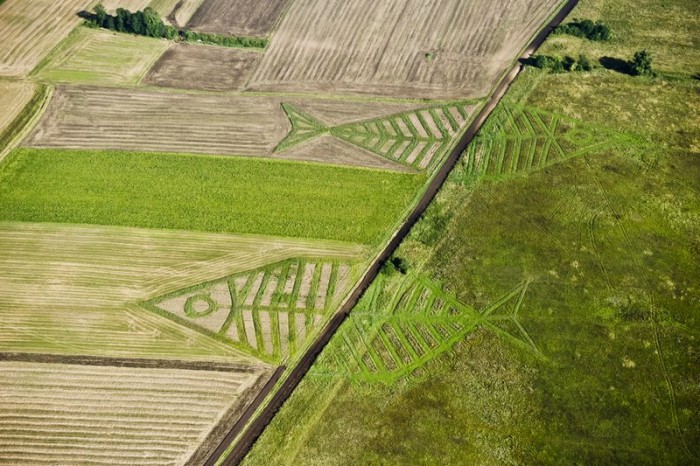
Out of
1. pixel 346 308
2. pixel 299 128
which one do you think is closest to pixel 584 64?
pixel 299 128

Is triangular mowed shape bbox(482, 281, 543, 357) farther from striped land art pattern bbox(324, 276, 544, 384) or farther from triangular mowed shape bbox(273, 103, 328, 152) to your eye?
triangular mowed shape bbox(273, 103, 328, 152)

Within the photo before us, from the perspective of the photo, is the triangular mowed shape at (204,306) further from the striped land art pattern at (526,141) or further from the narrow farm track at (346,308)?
the striped land art pattern at (526,141)

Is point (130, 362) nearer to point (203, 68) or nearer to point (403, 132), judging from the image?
point (403, 132)

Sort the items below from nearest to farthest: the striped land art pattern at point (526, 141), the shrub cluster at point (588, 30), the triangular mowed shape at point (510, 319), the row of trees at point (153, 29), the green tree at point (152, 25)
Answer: the triangular mowed shape at point (510, 319) < the striped land art pattern at point (526, 141) < the shrub cluster at point (588, 30) < the row of trees at point (153, 29) < the green tree at point (152, 25)

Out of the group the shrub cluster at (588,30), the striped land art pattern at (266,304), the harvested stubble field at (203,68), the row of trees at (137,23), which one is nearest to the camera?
the striped land art pattern at (266,304)

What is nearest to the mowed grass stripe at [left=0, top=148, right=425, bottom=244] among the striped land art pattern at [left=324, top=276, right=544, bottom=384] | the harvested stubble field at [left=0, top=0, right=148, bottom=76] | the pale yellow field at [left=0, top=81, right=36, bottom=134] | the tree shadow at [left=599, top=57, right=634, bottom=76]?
the pale yellow field at [left=0, top=81, right=36, bottom=134]

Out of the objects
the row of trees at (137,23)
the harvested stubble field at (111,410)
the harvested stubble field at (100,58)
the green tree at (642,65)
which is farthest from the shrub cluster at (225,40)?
the harvested stubble field at (111,410)

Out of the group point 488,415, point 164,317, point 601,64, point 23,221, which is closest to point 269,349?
point 164,317
